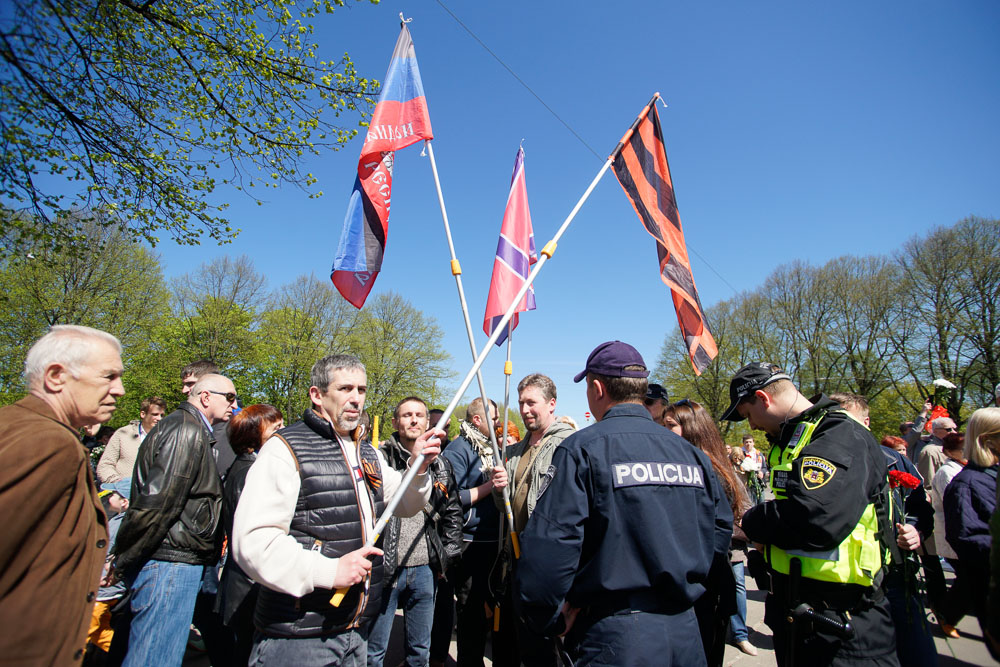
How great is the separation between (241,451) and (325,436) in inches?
79.4

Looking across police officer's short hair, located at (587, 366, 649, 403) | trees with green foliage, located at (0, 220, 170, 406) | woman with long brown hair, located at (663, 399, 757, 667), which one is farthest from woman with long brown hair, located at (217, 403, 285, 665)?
trees with green foliage, located at (0, 220, 170, 406)

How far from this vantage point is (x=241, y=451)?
4043 mm

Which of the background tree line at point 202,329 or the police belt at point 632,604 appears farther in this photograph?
the background tree line at point 202,329

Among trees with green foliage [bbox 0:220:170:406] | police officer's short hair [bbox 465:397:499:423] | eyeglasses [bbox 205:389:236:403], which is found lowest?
eyeglasses [bbox 205:389:236:403]

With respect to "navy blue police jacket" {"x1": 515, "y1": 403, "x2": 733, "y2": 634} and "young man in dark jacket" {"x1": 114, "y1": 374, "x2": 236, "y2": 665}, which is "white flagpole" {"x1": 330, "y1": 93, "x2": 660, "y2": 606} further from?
"young man in dark jacket" {"x1": 114, "y1": 374, "x2": 236, "y2": 665}

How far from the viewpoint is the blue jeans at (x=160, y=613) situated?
2969mm

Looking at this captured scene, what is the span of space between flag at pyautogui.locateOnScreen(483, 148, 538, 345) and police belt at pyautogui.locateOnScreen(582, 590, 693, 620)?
293 centimetres

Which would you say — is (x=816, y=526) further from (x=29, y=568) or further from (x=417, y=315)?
(x=417, y=315)

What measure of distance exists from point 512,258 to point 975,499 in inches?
166

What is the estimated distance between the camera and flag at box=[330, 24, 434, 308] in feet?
12.8

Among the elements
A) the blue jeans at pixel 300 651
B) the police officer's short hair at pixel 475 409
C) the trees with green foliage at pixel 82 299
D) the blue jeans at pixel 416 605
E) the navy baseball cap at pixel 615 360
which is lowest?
the blue jeans at pixel 416 605

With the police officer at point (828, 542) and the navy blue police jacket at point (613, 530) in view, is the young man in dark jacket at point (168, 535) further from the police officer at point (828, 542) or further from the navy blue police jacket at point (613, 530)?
the police officer at point (828, 542)

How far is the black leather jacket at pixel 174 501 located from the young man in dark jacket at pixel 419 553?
127 centimetres

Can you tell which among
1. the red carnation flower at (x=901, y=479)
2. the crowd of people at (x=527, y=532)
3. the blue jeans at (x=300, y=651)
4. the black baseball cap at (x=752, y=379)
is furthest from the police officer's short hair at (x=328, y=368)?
the red carnation flower at (x=901, y=479)
